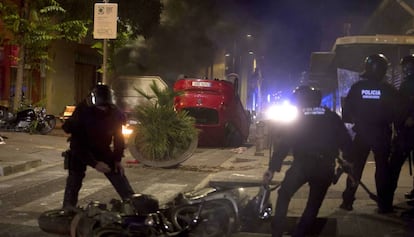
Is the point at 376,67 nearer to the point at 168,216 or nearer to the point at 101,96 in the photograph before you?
the point at 168,216

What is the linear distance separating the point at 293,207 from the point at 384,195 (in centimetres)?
118

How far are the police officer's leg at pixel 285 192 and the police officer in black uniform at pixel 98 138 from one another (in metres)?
1.57

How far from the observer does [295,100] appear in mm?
5203

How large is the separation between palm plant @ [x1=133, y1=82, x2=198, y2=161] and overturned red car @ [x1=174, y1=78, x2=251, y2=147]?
4.48 metres

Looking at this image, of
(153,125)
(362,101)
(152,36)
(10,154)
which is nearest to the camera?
(362,101)

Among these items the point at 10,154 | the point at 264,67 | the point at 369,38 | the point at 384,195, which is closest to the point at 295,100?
the point at 384,195

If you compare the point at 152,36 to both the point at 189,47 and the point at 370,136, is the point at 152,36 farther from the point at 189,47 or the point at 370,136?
the point at 370,136

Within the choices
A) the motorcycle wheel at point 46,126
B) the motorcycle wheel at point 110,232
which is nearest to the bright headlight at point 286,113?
the motorcycle wheel at point 110,232

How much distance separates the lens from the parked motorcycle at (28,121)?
17281 mm

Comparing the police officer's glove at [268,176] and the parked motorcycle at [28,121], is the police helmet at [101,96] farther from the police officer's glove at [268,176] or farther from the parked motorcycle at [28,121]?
the parked motorcycle at [28,121]

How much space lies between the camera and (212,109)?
15.4m

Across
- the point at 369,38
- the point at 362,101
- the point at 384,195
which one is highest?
the point at 369,38

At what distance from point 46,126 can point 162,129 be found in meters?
8.27

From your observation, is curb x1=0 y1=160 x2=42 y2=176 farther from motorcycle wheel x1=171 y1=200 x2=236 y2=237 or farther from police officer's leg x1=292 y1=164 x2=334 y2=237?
police officer's leg x1=292 y1=164 x2=334 y2=237
